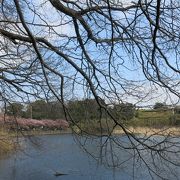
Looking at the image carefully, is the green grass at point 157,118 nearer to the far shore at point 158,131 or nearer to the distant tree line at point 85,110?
the far shore at point 158,131

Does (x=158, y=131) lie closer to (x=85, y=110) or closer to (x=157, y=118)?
(x=157, y=118)

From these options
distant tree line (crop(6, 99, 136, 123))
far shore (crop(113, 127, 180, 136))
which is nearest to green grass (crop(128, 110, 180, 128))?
Result: far shore (crop(113, 127, 180, 136))

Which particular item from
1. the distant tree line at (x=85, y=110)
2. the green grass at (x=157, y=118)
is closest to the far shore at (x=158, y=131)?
the green grass at (x=157, y=118)

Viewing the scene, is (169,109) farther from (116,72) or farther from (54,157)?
(54,157)

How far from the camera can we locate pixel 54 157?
2239 centimetres

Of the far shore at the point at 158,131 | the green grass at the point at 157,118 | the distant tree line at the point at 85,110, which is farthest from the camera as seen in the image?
the distant tree line at the point at 85,110

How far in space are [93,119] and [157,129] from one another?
1.02 meters

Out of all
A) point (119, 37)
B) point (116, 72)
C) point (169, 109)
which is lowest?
point (169, 109)

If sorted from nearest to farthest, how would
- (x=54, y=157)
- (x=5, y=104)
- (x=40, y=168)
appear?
1. (x=5, y=104)
2. (x=40, y=168)
3. (x=54, y=157)

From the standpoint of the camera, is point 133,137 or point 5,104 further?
point 5,104

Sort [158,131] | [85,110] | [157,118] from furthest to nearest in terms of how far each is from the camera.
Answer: [85,110] < [158,131] < [157,118]

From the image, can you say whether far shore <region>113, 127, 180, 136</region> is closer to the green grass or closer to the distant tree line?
the green grass

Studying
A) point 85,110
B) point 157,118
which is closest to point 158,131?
point 157,118

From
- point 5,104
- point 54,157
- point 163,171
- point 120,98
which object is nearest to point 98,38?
point 120,98
